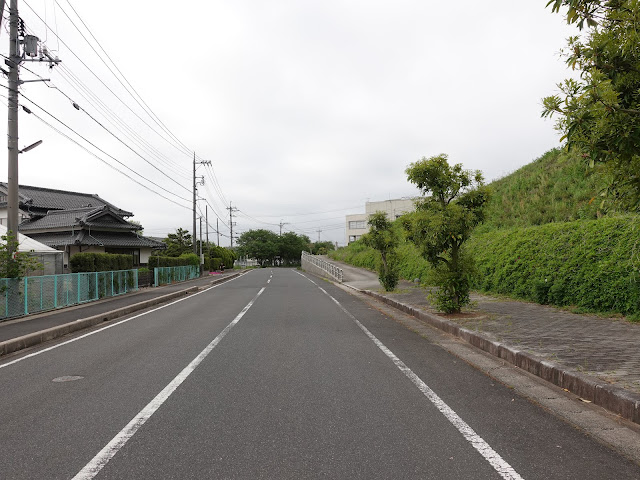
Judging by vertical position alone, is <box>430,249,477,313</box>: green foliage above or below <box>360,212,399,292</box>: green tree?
below

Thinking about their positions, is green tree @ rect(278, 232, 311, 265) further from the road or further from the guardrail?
the road

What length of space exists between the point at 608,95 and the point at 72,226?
30761 mm

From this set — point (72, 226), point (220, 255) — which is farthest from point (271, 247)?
point (72, 226)

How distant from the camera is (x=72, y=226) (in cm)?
2777

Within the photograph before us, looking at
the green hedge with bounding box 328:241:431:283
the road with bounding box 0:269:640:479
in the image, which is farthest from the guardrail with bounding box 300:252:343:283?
the road with bounding box 0:269:640:479

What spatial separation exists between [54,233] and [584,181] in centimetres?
3139

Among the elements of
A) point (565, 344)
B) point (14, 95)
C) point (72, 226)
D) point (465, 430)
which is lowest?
point (465, 430)

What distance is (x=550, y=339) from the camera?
705 cm

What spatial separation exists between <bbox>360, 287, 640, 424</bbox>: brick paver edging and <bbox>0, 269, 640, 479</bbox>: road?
2.24 ft

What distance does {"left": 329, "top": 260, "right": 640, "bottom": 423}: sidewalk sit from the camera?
4492 millimetres

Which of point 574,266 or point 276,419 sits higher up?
point 574,266

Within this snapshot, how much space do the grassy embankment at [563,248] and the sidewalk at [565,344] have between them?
0.67 meters

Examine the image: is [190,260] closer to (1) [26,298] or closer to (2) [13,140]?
(2) [13,140]

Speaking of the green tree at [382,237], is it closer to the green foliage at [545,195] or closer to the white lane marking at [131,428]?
the green foliage at [545,195]
